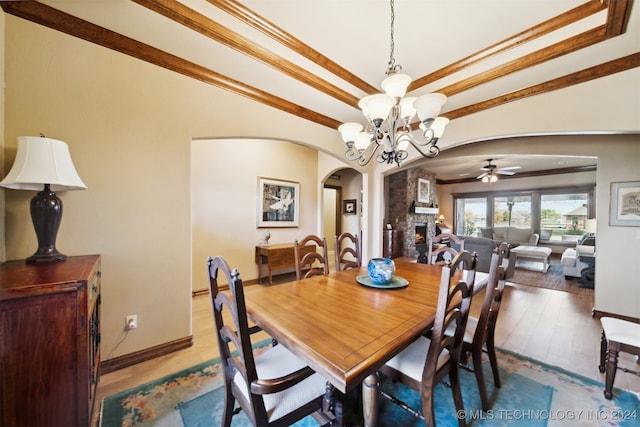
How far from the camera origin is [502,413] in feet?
4.93

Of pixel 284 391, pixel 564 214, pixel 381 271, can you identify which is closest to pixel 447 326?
pixel 381 271

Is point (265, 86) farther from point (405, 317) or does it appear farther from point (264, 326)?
point (405, 317)

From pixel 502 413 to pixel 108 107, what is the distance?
3528 mm

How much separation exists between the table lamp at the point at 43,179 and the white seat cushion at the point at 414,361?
217 cm

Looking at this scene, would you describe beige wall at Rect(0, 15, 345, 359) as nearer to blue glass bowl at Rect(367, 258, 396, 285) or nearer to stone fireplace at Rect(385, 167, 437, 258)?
blue glass bowl at Rect(367, 258, 396, 285)

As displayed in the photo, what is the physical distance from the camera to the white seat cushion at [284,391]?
1026 mm

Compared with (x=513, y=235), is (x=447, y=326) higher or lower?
higher

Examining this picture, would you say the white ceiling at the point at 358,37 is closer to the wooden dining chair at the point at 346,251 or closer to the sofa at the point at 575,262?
the wooden dining chair at the point at 346,251

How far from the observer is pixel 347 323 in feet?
3.66

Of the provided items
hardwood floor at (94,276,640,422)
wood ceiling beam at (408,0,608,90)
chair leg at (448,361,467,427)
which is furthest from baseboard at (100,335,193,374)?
wood ceiling beam at (408,0,608,90)

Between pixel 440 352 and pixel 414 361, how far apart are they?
0.24 metres

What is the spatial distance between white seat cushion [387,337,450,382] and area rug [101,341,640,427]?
1.41 feet

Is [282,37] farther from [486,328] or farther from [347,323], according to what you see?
[486,328]

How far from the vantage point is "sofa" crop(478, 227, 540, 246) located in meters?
7.30
